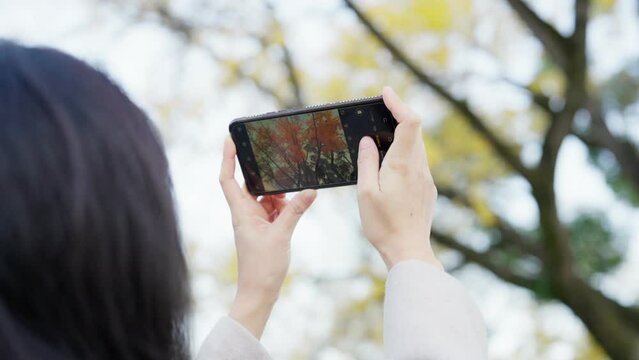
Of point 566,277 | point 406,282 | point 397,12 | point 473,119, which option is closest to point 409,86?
point 397,12

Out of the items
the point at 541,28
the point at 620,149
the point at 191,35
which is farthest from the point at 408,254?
the point at 620,149

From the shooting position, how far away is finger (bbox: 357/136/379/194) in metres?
1.08

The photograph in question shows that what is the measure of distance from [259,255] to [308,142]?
22 centimetres

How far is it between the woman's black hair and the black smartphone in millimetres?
538

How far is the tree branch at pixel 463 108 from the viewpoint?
4500 millimetres

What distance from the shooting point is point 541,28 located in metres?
4.16

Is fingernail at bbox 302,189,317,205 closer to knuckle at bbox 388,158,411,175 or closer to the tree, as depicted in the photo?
knuckle at bbox 388,158,411,175

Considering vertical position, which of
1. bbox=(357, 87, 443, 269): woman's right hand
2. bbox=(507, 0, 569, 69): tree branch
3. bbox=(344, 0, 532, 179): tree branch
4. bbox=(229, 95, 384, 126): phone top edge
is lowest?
bbox=(344, 0, 532, 179): tree branch

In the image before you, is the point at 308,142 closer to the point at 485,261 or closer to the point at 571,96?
the point at 571,96

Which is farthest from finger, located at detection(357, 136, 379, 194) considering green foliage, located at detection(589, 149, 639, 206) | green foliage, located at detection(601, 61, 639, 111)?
green foliage, located at detection(601, 61, 639, 111)

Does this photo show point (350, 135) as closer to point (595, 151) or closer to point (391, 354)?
point (391, 354)

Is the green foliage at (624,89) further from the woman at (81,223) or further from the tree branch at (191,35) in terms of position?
the woman at (81,223)

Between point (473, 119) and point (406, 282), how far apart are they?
3834 mm

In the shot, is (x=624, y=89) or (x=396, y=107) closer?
(x=396, y=107)
